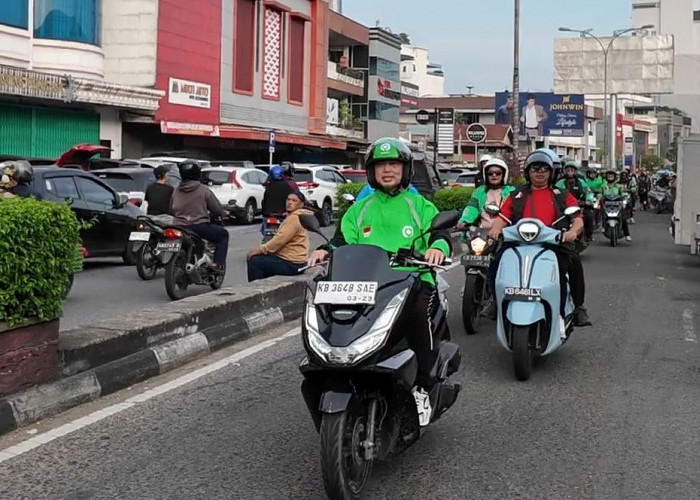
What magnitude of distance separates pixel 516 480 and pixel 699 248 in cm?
1167

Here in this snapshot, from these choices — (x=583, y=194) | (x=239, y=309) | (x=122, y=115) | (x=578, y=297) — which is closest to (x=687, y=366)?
(x=578, y=297)

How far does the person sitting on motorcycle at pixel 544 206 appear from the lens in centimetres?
803

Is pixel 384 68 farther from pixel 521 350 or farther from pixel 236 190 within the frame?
pixel 521 350

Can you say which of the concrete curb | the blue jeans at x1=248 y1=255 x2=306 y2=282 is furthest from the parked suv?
the concrete curb

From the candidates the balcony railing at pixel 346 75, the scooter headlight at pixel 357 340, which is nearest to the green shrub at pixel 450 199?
the scooter headlight at pixel 357 340

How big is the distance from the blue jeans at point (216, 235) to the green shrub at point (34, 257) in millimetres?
5404

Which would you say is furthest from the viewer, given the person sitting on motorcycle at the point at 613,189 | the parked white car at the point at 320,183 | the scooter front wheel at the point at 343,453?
the parked white car at the point at 320,183

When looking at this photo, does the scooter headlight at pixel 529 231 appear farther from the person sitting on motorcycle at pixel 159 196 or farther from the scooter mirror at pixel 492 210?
the person sitting on motorcycle at pixel 159 196

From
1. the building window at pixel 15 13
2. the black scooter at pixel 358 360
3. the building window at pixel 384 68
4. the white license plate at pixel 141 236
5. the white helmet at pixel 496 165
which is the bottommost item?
the black scooter at pixel 358 360

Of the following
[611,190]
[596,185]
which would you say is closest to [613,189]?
[611,190]

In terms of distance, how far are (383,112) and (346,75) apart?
6623 mm

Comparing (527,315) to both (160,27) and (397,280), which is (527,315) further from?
(160,27)

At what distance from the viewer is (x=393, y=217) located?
17.4ft

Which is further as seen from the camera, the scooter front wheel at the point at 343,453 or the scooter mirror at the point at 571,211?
the scooter mirror at the point at 571,211
